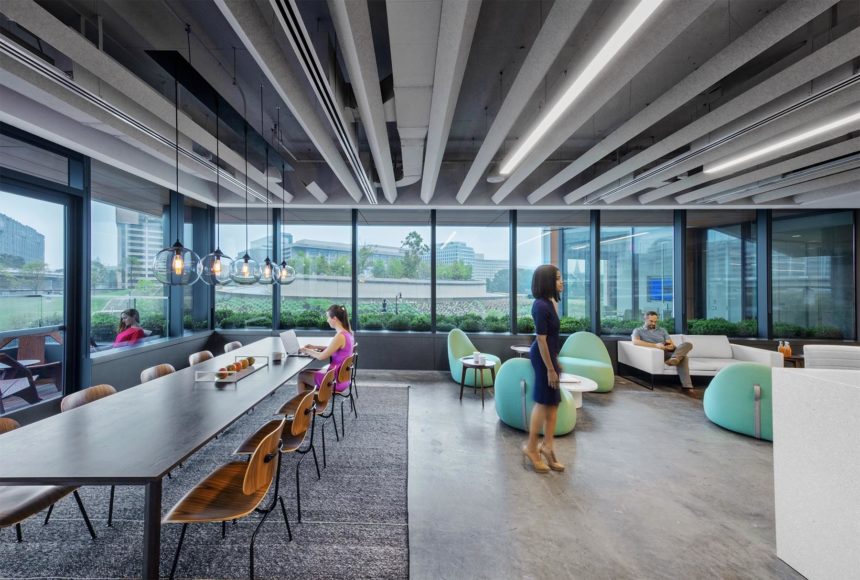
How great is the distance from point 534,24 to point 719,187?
158 inches

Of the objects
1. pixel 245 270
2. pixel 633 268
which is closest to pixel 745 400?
pixel 633 268

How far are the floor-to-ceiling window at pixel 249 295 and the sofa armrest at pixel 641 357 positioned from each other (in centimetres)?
647

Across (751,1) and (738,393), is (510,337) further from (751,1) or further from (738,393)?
(751,1)

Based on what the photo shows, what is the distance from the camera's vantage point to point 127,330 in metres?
4.64

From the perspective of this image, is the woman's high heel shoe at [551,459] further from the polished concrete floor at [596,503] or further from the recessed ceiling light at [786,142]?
the recessed ceiling light at [786,142]

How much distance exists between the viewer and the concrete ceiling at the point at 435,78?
2.01 meters

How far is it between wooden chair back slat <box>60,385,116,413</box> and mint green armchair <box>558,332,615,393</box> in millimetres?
4740

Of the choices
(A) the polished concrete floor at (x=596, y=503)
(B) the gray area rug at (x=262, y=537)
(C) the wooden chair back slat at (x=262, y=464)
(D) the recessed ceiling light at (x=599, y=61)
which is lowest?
(A) the polished concrete floor at (x=596, y=503)

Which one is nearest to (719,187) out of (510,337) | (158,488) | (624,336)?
(624,336)

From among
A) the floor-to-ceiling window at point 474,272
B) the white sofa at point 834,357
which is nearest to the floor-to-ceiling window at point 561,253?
the floor-to-ceiling window at point 474,272

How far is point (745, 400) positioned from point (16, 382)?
7.46m

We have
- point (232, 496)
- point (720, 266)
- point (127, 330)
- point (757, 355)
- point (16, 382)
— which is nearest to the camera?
point (232, 496)

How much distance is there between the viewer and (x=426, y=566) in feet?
6.14

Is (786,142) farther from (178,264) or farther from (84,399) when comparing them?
(84,399)
